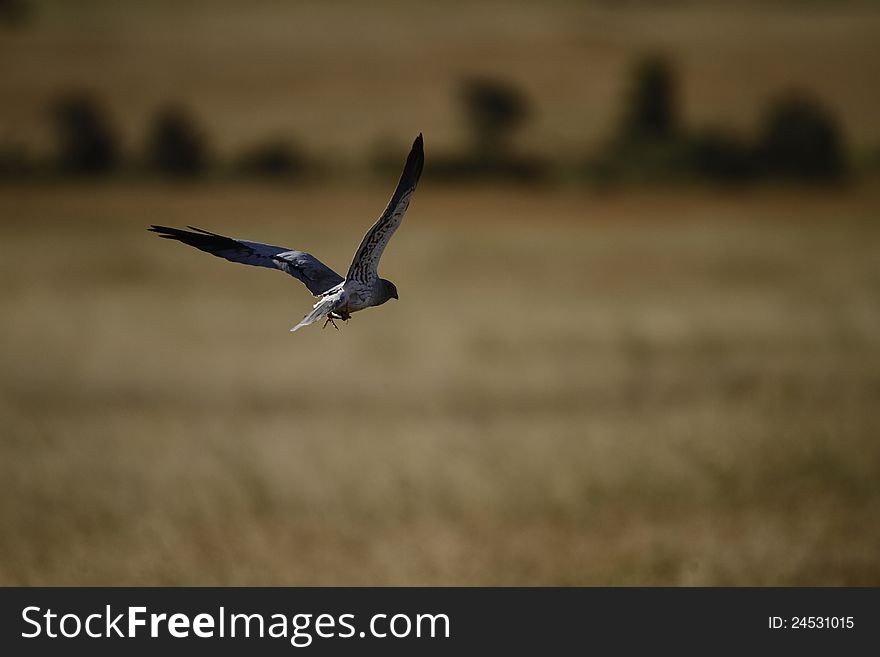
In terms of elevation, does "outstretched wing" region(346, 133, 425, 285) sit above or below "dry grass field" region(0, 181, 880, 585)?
below

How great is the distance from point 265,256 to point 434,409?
945 inches

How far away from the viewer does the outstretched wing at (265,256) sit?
1.33 metres

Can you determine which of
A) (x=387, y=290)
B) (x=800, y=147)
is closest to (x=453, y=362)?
(x=800, y=147)

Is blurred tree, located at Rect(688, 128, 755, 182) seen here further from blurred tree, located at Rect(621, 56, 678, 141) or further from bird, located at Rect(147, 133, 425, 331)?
bird, located at Rect(147, 133, 425, 331)

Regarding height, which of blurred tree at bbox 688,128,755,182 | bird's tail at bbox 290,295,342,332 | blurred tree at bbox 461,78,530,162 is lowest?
bird's tail at bbox 290,295,342,332

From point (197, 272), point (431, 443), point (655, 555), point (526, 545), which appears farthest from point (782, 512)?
point (197, 272)

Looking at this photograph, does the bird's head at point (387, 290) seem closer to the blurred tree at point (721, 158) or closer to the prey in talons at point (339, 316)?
the prey in talons at point (339, 316)

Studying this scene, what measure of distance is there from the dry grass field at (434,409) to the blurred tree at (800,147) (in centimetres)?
194

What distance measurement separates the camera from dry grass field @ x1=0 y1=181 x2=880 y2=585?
56.0ft

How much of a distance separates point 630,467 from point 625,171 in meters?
30.5

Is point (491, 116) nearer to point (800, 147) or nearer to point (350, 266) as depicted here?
point (800, 147)

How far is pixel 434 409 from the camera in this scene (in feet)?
82.9

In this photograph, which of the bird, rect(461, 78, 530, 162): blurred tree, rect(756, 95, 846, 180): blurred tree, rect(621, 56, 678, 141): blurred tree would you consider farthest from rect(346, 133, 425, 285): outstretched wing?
rect(621, 56, 678, 141): blurred tree

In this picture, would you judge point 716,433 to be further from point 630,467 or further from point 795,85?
point 795,85
